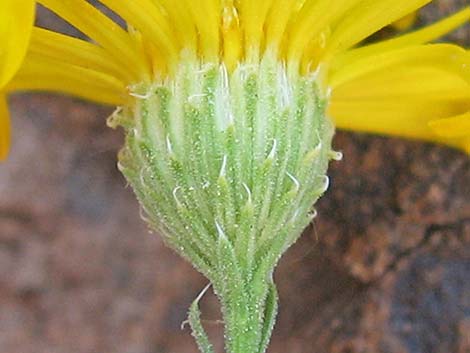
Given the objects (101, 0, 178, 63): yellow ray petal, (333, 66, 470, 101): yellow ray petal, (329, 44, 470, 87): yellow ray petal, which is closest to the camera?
(101, 0, 178, 63): yellow ray petal

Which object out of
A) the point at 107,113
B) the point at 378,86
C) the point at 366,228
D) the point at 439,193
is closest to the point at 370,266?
the point at 366,228

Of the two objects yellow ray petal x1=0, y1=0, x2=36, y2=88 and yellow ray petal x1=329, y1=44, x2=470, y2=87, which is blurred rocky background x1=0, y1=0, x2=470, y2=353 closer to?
yellow ray petal x1=329, y1=44, x2=470, y2=87

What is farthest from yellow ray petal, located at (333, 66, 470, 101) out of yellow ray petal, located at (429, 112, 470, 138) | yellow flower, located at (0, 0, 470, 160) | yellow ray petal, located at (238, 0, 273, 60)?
yellow ray petal, located at (238, 0, 273, 60)

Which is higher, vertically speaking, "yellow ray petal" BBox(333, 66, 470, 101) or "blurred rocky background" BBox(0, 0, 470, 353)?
"yellow ray petal" BBox(333, 66, 470, 101)

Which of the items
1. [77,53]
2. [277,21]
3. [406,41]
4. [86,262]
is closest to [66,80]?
[77,53]

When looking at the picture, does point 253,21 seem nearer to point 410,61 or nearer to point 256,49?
point 256,49

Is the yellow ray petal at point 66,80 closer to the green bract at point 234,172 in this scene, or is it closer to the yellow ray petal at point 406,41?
the green bract at point 234,172
